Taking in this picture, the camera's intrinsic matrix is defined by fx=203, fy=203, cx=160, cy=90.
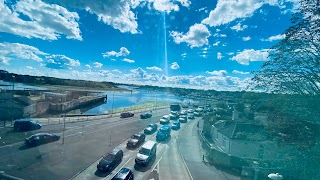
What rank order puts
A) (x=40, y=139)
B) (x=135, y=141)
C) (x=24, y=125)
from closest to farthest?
(x=40, y=139) → (x=135, y=141) → (x=24, y=125)

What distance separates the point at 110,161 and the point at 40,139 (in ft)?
16.1

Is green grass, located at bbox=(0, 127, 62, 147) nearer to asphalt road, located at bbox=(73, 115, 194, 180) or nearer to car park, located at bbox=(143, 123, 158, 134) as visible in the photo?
asphalt road, located at bbox=(73, 115, 194, 180)

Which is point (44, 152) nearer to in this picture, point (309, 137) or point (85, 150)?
point (85, 150)

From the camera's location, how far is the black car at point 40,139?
1074cm

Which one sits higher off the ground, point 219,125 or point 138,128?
point 219,125

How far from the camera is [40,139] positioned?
36.9ft

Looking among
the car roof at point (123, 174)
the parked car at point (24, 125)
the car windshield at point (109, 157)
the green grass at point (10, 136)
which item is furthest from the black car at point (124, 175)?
the parked car at point (24, 125)

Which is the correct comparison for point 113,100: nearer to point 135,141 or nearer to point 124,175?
point 135,141

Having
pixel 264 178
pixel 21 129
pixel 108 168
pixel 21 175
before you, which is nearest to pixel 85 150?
pixel 108 168

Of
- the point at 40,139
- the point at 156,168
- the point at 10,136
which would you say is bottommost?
the point at 156,168

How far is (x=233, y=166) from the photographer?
9.85 metres

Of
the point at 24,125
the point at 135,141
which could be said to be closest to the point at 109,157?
the point at 135,141

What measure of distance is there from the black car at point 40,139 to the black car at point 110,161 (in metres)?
4.33

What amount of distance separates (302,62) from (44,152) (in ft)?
38.4
